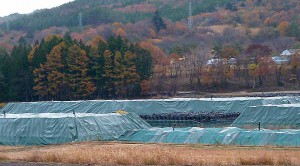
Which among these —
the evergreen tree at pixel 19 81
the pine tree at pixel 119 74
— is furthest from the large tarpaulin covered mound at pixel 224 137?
the evergreen tree at pixel 19 81

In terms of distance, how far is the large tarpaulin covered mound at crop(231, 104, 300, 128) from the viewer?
33.6m

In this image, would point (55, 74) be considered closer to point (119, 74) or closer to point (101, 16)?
point (119, 74)

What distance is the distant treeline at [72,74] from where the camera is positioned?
5784 centimetres

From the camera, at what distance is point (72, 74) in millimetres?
57875

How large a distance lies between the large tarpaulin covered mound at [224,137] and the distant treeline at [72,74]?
93.5ft

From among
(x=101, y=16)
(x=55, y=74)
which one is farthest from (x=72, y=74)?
(x=101, y=16)

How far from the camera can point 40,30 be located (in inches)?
6412

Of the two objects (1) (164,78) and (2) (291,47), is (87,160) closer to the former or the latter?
(1) (164,78)

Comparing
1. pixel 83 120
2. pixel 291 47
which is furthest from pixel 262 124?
pixel 291 47

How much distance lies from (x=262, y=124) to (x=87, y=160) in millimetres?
18255

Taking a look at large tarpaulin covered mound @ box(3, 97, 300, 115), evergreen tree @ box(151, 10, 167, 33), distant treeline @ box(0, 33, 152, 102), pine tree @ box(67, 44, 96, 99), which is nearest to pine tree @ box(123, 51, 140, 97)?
distant treeline @ box(0, 33, 152, 102)

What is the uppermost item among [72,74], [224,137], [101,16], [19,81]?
[101,16]

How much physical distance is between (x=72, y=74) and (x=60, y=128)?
91.4 feet

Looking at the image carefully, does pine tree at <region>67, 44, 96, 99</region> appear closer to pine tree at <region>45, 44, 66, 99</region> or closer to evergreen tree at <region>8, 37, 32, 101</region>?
pine tree at <region>45, 44, 66, 99</region>
